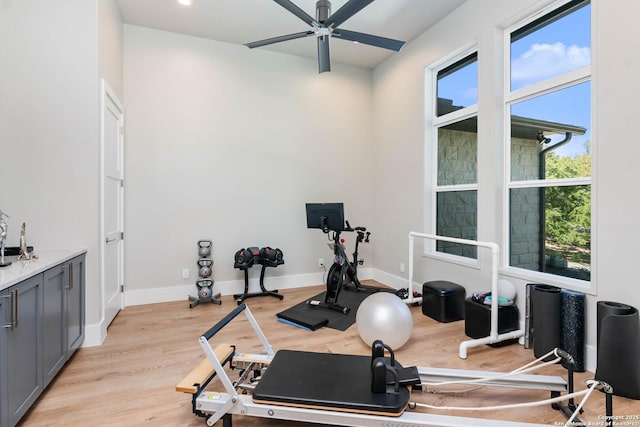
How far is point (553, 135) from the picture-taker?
2824mm

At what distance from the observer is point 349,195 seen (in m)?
5.15

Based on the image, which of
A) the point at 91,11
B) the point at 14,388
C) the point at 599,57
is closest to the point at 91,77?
the point at 91,11

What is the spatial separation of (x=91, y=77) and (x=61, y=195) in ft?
3.55

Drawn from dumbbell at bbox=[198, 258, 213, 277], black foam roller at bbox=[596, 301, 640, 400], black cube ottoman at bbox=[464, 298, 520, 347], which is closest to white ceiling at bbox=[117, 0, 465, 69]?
dumbbell at bbox=[198, 258, 213, 277]

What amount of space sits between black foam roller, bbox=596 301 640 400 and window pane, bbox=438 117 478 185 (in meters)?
1.90

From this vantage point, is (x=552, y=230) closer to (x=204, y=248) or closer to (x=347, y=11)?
(x=347, y=11)

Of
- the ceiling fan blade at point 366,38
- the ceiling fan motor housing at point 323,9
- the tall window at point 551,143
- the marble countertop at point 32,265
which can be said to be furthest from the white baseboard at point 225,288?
the ceiling fan motor housing at point 323,9

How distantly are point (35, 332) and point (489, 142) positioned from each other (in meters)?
4.06

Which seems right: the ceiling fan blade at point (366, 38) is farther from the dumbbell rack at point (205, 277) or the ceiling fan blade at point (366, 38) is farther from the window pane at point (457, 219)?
the dumbbell rack at point (205, 277)

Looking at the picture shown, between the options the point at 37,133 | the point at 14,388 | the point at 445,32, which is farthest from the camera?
the point at 445,32

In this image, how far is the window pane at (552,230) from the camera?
8.54ft

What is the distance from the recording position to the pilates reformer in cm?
158

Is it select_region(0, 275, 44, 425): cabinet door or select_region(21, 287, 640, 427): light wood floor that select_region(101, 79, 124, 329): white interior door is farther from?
select_region(0, 275, 44, 425): cabinet door

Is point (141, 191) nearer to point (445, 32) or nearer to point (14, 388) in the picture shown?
point (14, 388)
